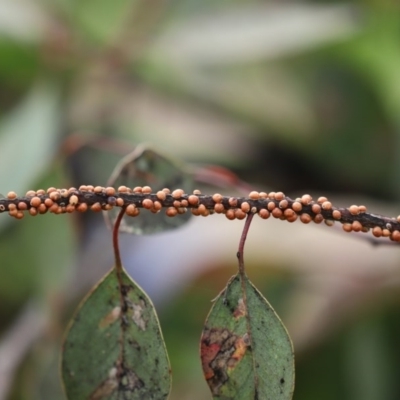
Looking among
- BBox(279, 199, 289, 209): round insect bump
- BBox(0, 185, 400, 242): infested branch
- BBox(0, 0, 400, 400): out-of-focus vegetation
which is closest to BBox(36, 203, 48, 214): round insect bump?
BBox(0, 185, 400, 242): infested branch

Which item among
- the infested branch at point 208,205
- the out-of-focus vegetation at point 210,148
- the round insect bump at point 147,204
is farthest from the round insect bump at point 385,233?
the out-of-focus vegetation at point 210,148

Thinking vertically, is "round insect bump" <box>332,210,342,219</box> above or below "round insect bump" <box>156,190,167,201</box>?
above

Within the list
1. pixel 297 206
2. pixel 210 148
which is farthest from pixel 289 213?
pixel 210 148

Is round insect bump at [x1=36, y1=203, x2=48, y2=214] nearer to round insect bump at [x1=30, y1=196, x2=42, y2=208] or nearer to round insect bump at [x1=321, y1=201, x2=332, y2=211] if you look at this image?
round insect bump at [x1=30, y1=196, x2=42, y2=208]

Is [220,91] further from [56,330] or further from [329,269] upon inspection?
[56,330]

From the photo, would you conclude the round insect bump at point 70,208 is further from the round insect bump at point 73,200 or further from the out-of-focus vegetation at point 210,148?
the out-of-focus vegetation at point 210,148

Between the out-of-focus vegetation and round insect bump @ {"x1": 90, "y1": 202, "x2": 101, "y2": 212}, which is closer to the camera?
round insect bump @ {"x1": 90, "y1": 202, "x2": 101, "y2": 212}
